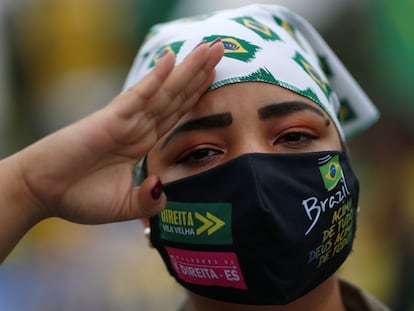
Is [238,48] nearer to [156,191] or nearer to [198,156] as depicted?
[198,156]

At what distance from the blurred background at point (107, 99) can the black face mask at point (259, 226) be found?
3280mm

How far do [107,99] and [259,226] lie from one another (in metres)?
5.92

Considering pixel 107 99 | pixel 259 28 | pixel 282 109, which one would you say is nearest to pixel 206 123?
pixel 282 109

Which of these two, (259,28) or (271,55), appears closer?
(271,55)

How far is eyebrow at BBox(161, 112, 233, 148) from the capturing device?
1.72 m

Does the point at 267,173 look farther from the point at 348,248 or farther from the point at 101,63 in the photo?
the point at 101,63

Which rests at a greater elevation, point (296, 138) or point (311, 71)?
point (311, 71)

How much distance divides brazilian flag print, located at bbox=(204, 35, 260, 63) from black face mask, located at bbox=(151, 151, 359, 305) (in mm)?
378

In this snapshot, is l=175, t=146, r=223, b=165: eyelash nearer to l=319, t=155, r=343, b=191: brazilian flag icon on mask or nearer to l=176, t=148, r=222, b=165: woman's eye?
l=176, t=148, r=222, b=165: woman's eye

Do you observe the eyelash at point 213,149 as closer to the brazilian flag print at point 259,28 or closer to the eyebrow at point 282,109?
the eyebrow at point 282,109

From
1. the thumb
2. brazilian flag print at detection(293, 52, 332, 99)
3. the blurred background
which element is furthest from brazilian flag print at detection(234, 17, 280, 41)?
the blurred background

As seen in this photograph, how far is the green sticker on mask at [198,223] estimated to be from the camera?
1.66 m

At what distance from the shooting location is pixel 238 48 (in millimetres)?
1887

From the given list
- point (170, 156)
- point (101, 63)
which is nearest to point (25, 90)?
point (101, 63)
